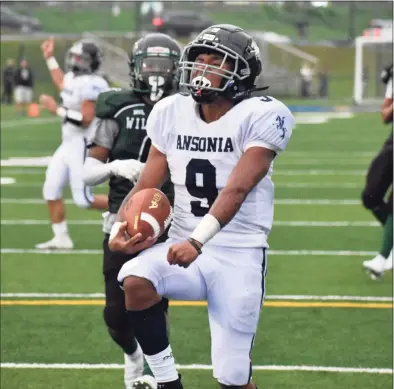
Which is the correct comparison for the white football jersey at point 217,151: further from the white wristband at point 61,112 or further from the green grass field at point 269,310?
the white wristband at point 61,112

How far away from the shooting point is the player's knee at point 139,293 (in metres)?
3.92

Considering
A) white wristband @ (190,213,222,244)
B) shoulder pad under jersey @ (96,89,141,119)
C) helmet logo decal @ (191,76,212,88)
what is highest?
helmet logo decal @ (191,76,212,88)

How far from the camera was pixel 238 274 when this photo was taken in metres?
4.01

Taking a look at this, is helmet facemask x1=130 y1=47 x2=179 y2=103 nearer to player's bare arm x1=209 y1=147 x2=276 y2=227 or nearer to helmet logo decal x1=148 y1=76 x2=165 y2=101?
helmet logo decal x1=148 y1=76 x2=165 y2=101

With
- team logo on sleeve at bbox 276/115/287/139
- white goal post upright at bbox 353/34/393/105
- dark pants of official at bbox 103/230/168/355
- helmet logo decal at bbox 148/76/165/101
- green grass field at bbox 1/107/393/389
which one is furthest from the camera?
white goal post upright at bbox 353/34/393/105

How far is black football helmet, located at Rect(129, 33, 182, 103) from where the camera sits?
16.3 ft

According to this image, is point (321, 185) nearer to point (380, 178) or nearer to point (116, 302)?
point (380, 178)

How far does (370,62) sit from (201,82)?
32.7 meters

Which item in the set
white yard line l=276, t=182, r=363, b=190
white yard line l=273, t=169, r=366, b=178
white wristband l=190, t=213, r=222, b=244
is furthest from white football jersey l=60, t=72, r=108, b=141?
white yard line l=273, t=169, r=366, b=178

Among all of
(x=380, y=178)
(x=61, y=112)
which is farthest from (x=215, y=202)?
(x=61, y=112)

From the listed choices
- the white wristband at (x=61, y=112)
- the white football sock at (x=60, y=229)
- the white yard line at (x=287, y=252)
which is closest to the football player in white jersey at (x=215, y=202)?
the white wristband at (x=61, y=112)

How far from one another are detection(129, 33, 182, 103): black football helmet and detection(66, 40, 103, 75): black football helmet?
3.23m

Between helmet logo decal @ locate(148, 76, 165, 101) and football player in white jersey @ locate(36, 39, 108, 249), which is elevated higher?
helmet logo decal @ locate(148, 76, 165, 101)

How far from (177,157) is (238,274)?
0.52 meters
